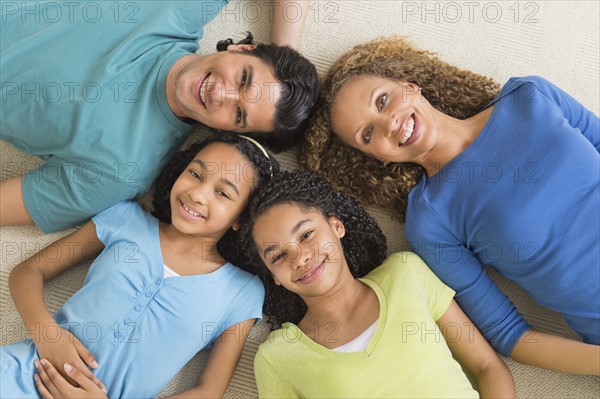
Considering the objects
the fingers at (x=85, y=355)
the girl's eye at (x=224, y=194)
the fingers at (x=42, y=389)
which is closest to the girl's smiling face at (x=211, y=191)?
the girl's eye at (x=224, y=194)

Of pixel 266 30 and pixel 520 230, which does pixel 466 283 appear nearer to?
pixel 520 230

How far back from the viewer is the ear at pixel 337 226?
130 cm

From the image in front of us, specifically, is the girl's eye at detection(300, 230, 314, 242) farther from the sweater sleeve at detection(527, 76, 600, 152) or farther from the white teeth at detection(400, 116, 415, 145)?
the sweater sleeve at detection(527, 76, 600, 152)

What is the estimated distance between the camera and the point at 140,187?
54.4 inches

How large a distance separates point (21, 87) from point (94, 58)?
0.18 meters

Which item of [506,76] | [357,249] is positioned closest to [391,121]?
[357,249]

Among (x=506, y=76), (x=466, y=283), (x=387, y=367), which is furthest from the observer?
(x=506, y=76)

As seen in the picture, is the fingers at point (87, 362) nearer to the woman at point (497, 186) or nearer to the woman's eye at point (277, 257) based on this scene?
the woman's eye at point (277, 257)

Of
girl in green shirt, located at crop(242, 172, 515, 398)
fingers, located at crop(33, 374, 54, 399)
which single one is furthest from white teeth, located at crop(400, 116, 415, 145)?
fingers, located at crop(33, 374, 54, 399)

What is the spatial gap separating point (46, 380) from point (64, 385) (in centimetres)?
5

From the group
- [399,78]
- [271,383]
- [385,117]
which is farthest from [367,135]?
[271,383]

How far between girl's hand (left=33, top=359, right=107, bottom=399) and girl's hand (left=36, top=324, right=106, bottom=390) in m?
0.01

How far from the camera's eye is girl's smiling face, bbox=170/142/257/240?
1.28m

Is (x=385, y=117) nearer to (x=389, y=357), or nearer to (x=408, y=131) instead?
(x=408, y=131)
